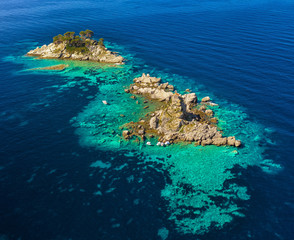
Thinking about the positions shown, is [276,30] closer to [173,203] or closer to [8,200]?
[173,203]

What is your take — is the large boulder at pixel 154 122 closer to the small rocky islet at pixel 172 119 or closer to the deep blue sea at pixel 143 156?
the small rocky islet at pixel 172 119

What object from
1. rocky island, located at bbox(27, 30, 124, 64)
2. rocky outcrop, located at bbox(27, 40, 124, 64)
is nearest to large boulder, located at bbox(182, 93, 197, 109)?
rocky outcrop, located at bbox(27, 40, 124, 64)

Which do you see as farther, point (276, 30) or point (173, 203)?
point (276, 30)

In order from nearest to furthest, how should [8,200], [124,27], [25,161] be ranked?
[8,200] → [25,161] → [124,27]

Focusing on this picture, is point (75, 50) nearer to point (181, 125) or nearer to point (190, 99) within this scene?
point (190, 99)

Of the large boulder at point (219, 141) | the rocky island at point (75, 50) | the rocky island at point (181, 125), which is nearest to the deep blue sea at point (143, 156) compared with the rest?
the large boulder at point (219, 141)

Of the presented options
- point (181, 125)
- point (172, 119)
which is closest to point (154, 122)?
point (172, 119)

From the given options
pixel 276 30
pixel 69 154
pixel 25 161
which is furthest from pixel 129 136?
pixel 276 30
